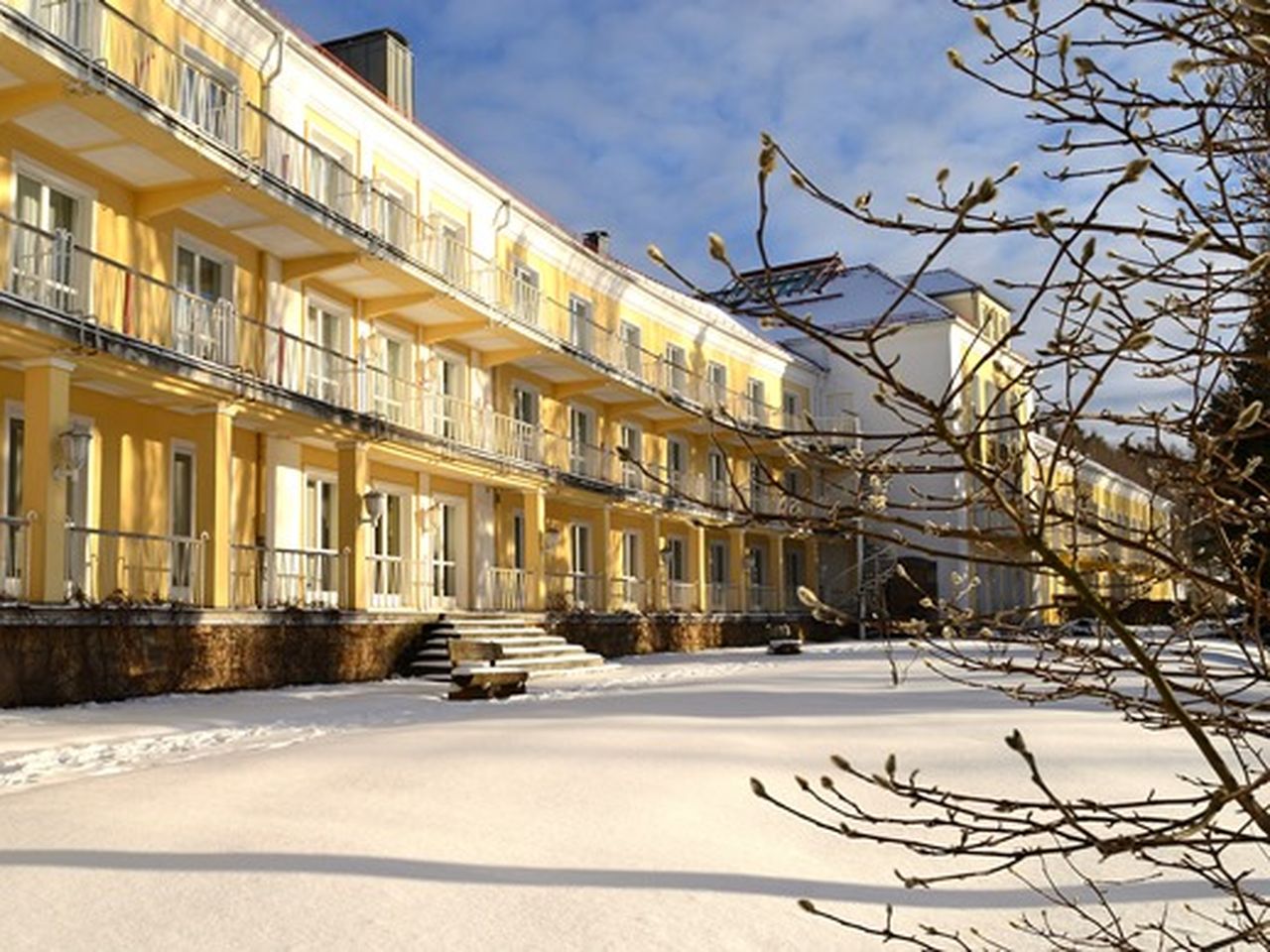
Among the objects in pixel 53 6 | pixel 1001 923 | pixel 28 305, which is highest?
pixel 53 6

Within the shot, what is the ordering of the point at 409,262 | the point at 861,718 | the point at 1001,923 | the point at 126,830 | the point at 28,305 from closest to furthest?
the point at 1001,923
the point at 126,830
the point at 861,718
the point at 28,305
the point at 409,262

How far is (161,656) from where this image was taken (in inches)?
560

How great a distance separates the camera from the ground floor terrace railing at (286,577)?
17219mm

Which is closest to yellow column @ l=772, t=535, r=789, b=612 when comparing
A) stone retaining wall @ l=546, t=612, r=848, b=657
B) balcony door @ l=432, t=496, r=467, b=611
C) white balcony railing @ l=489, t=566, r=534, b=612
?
stone retaining wall @ l=546, t=612, r=848, b=657

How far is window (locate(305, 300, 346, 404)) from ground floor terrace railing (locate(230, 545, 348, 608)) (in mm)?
2338

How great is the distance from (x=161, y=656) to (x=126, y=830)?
28.9 ft

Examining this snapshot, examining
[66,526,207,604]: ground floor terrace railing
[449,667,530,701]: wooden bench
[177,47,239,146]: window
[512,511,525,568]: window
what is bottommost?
[449,667,530,701]: wooden bench

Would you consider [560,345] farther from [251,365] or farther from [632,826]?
[632,826]

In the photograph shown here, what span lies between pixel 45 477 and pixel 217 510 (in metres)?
2.56

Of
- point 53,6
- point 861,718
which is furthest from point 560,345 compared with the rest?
point 861,718

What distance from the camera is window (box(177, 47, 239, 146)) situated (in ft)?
51.8

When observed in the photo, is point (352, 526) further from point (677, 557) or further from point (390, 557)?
point (677, 557)

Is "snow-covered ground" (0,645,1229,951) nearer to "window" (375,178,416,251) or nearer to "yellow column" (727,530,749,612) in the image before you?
"window" (375,178,416,251)

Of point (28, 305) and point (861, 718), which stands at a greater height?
point (28, 305)
